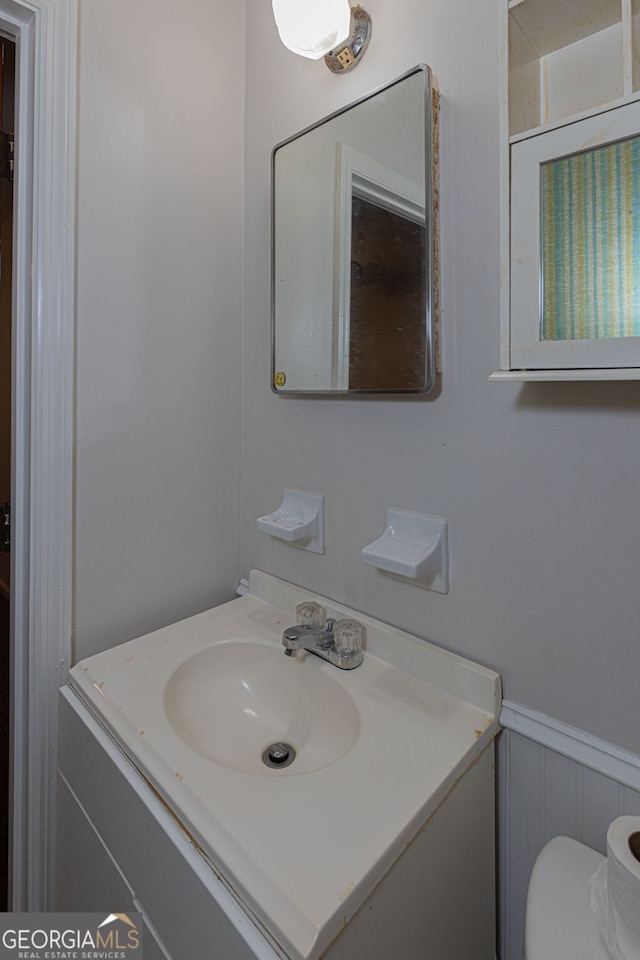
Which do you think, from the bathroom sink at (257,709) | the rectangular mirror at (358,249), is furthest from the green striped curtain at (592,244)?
the bathroom sink at (257,709)

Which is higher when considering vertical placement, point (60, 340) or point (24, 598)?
point (60, 340)

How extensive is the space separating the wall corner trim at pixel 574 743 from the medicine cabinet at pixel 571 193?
508mm

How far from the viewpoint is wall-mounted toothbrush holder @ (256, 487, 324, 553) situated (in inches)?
39.7

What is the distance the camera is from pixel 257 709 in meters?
0.95

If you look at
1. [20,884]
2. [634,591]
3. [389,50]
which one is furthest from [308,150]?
[20,884]

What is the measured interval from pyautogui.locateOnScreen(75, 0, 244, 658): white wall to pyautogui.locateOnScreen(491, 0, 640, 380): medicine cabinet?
2.34 ft

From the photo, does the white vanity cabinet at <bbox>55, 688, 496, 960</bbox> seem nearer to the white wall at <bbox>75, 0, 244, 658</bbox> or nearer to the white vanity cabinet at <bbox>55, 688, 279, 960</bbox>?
the white vanity cabinet at <bbox>55, 688, 279, 960</bbox>

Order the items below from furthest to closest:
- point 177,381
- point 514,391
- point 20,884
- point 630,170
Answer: point 177,381 → point 20,884 → point 514,391 → point 630,170

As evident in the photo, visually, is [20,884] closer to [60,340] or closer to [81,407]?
[81,407]

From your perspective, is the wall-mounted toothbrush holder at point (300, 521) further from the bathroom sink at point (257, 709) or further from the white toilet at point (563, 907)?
the white toilet at point (563, 907)

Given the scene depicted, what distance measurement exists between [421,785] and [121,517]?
757 millimetres

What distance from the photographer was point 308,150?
1.01 metres

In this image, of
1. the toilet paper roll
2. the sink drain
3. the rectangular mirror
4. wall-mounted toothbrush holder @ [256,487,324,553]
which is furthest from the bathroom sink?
the rectangular mirror

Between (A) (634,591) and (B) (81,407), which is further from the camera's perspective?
(B) (81,407)
